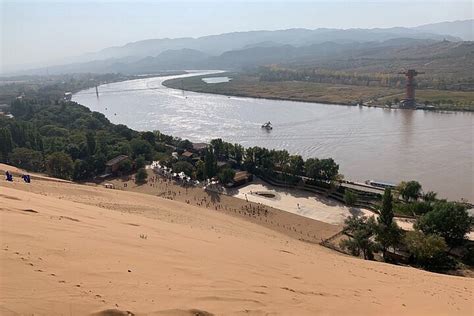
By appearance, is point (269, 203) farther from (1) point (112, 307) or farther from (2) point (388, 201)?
(1) point (112, 307)

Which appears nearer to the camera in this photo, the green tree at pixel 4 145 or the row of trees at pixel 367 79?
the green tree at pixel 4 145

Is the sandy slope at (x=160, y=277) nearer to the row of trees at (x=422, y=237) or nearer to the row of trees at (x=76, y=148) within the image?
the row of trees at (x=422, y=237)

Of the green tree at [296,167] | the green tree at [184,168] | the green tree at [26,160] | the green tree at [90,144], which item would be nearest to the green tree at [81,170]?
the green tree at [26,160]

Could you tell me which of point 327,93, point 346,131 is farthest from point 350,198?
point 327,93

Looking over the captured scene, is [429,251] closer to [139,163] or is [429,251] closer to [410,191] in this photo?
[410,191]

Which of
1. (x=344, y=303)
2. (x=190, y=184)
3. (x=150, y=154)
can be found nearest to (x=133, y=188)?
(x=190, y=184)

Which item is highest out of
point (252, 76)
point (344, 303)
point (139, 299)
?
point (252, 76)
